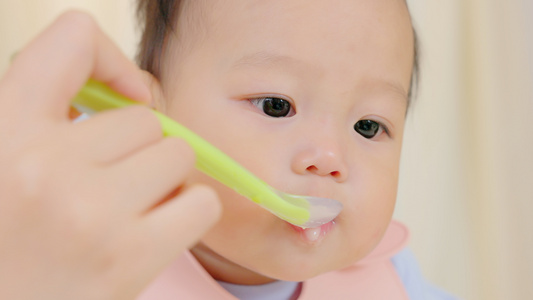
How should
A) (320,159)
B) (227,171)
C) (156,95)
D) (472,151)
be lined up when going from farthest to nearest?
(472,151) → (156,95) → (320,159) → (227,171)

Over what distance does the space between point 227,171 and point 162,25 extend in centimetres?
34

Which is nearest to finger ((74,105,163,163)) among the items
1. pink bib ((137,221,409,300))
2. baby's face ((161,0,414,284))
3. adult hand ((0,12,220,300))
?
adult hand ((0,12,220,300))

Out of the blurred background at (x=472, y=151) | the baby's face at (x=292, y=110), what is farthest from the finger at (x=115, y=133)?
the blurred background at (x=472, y=151)

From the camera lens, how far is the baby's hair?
0.64 m

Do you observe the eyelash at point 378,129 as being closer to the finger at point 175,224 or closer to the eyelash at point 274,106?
the eyelash at point 274,106

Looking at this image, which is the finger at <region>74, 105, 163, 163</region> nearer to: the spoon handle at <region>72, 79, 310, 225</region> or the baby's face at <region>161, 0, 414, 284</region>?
the spoon handle at <region>72, 79, 310, 225</region>

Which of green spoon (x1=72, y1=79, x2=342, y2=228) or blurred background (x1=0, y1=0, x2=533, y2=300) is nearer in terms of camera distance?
green spoon (x1=72, y1=79, x2=342, y2=228)

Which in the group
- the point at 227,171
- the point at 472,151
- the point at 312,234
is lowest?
the point at 472,151

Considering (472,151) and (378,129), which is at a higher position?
(378,129)

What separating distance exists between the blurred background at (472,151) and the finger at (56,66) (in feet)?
3.65

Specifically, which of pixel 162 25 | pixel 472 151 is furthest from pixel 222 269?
pixel 472 151

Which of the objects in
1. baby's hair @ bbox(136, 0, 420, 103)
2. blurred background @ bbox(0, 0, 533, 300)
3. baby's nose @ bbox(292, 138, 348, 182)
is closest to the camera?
baby's nose @ bbox(292, 138, 348, 182)

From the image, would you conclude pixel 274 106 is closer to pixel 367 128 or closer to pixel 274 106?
pixel 274 106

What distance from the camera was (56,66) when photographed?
335mm
